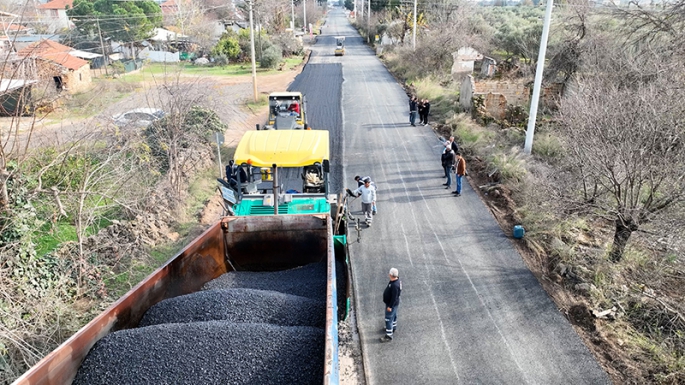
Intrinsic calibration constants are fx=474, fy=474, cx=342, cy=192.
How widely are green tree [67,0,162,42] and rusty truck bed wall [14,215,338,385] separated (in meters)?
42.7

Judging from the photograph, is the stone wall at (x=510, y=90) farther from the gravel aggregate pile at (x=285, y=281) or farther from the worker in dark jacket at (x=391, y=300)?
the gravel aggregate pile at (x=285, y=281)

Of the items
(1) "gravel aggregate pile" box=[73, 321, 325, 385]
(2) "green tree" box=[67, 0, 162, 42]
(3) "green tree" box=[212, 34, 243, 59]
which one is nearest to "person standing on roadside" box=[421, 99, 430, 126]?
(1) "gravel aggregate pile" box=[73, 321, 325, 385]

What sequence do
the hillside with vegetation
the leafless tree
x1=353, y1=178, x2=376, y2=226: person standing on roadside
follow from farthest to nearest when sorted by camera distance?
1. x1=353, y1=178, x2=376, y2=226: person standing on roadside
2. the leafless tree
3. the hillside with vegetation

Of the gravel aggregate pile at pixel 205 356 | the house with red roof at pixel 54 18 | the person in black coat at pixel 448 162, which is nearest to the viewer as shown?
the gravel aggregate pile at pixel 205 356

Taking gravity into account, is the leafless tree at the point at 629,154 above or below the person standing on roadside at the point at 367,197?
above

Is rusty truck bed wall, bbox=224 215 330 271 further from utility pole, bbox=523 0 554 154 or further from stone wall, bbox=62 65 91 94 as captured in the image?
stone wall, bbox=62 65 91 94

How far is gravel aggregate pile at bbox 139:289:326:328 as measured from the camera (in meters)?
5.76

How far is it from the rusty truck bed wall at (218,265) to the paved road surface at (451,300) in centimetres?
154

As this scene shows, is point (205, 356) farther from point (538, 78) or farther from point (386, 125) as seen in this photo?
point (386, 125)

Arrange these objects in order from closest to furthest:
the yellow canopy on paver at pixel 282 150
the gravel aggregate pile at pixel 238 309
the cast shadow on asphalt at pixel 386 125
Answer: the gravel aggregate pile at pixel 238 309 < the yellow canopy on paver at pixel 282 150 < the cast shadow on asphalt at pixel 386 125

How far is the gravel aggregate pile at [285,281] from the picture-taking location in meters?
6.86

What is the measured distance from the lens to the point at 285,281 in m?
7.21

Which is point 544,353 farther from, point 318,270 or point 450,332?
point 318,270

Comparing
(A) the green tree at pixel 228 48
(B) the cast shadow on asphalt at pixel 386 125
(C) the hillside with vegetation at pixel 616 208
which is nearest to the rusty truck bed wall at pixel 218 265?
(C) the hillside with vegetation at pixel 616 208
